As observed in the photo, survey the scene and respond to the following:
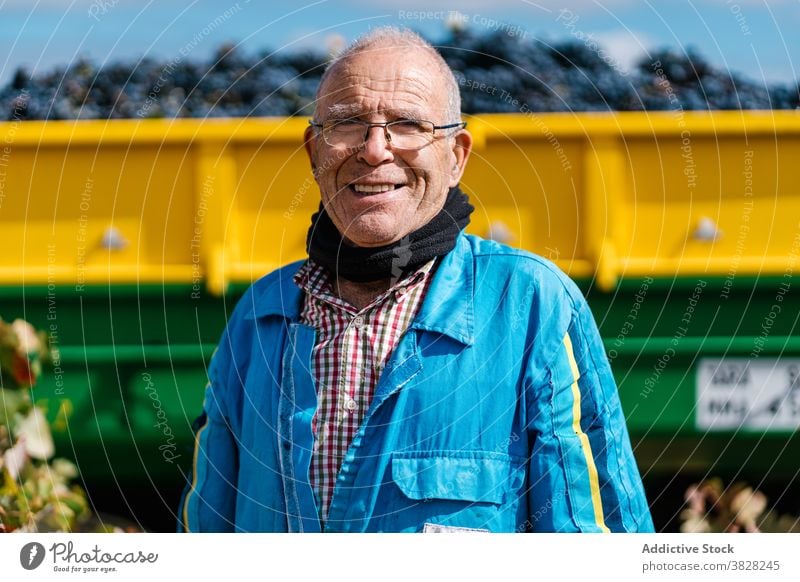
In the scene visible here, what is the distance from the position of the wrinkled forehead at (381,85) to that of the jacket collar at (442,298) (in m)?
0.34

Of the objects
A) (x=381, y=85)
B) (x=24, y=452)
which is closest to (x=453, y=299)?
(x=381, y=85)

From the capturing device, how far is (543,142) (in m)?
4.14

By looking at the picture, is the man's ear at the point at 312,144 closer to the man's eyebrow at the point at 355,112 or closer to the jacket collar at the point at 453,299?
the man's eyebrow at the point at 355,112

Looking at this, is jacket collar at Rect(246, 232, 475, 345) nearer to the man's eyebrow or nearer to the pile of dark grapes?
the man's eyebrow

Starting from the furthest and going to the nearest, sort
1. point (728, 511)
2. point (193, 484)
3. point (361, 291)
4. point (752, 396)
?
point (728, 511) → point (752, 396) → point (193, 484) → point (361, 291)

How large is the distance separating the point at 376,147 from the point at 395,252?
235mm

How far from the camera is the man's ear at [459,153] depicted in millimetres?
2541

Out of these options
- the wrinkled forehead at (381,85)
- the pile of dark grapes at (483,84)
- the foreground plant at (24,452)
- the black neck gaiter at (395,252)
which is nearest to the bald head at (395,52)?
the wrinkled forehead at (381,85)

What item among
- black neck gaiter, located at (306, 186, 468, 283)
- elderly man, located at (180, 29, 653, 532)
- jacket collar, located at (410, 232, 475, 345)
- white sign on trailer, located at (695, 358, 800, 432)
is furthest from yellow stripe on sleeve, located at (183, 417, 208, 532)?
white sign on trailer, located at (695, 358, 800, 432)

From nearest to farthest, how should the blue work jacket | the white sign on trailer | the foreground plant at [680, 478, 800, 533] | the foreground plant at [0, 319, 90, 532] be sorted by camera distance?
the blue work jacket → the foreground plant at [0, 319, 90, 532] → the white sign on trailer → the foreground plant at [680, 478, 800, 533]

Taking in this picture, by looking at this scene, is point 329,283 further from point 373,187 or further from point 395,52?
point 395,52

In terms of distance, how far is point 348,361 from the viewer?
2.44 metres

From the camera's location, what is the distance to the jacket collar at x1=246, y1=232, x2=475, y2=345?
2387 millimetres

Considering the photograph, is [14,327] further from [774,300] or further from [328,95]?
[774,300]
